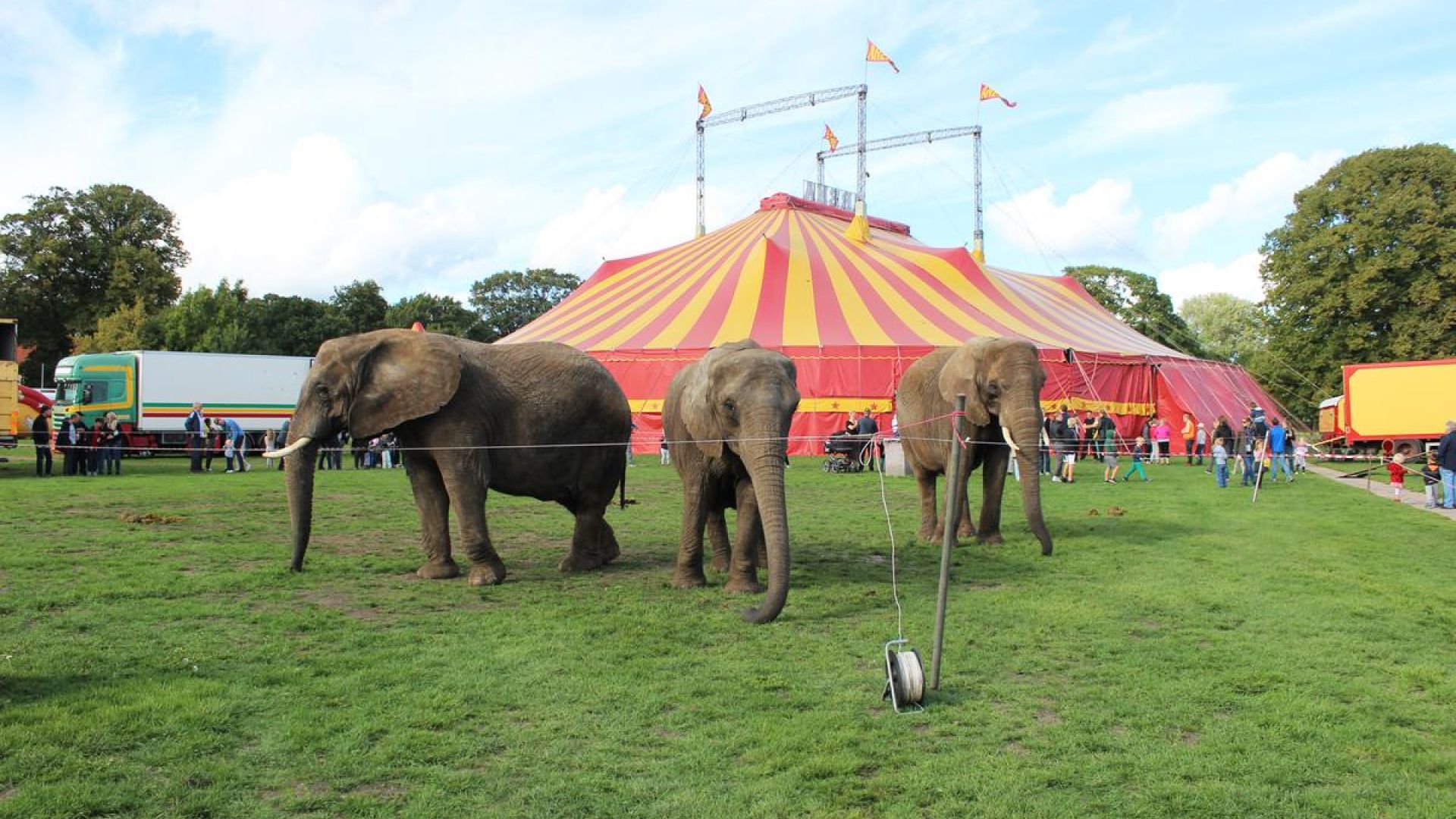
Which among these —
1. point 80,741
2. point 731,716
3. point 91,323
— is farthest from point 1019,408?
point 91,323

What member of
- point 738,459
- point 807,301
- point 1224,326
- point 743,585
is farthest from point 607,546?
point 1224,326

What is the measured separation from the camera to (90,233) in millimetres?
48312

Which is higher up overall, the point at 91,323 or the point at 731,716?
the point at 91,323

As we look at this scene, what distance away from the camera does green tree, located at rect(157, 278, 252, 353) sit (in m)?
47.0

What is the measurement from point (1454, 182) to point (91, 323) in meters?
56.2

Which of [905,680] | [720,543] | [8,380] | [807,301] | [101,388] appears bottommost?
[905,680]

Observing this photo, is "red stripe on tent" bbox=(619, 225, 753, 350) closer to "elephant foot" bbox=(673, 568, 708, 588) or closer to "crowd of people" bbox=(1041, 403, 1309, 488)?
"crowd of people" bbox=(1041, 403, 1309, 488)

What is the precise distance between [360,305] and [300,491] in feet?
174

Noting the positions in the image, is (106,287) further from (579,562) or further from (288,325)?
(579,562)

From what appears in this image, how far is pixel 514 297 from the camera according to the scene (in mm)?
72438

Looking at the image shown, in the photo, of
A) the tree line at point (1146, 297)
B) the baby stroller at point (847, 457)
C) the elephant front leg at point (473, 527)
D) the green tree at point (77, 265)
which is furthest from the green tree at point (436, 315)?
the elephant front leg at point (473, 527)

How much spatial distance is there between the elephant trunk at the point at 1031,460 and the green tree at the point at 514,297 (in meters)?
63.5

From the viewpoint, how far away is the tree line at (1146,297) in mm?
36000

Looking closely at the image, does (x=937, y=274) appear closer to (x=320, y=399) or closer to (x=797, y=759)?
(x=320, y=399)
